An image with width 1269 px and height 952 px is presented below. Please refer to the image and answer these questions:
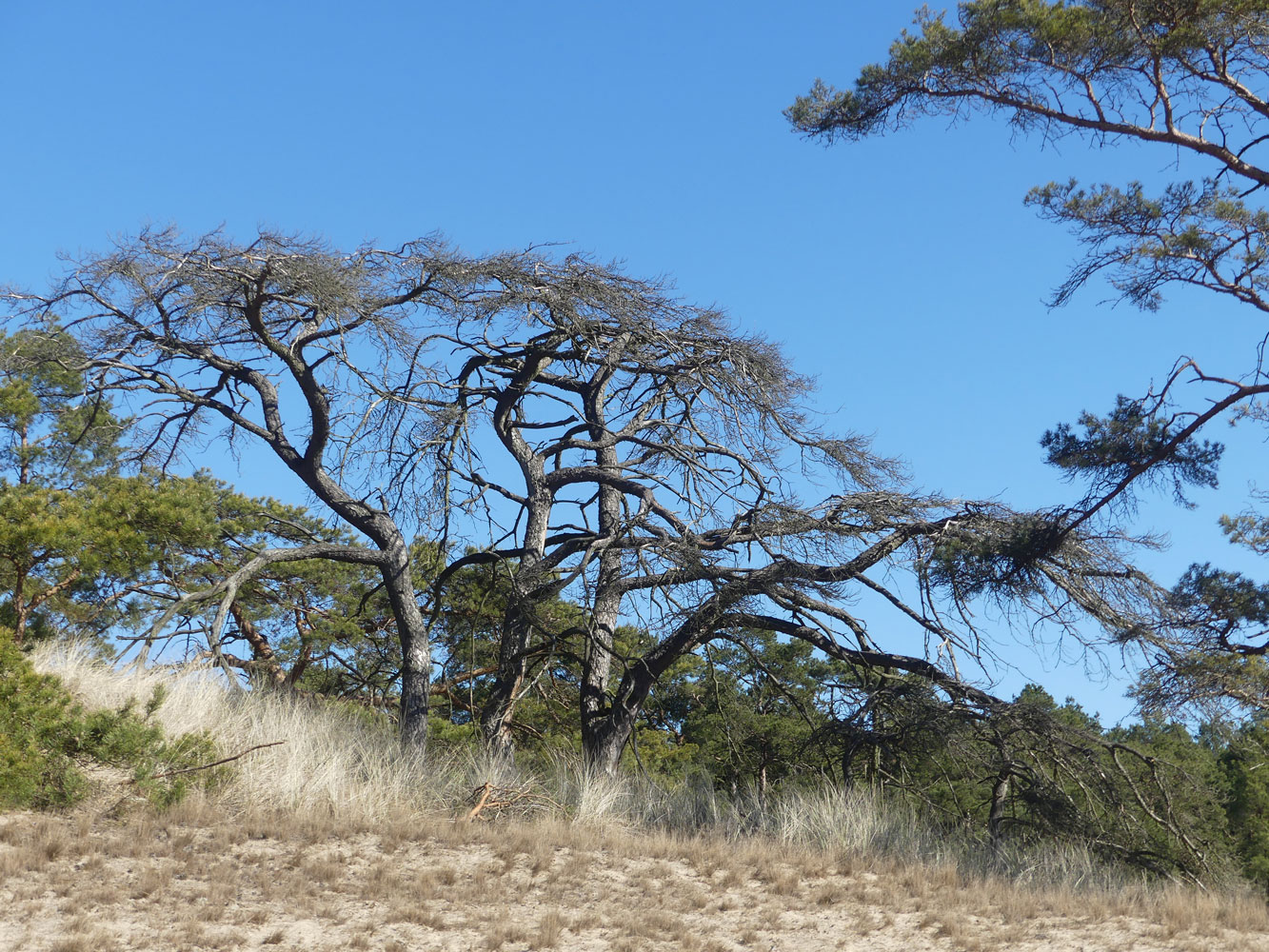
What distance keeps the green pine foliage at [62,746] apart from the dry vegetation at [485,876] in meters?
0.26

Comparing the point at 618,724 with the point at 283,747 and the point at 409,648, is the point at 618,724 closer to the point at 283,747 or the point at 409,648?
the point at 409,648

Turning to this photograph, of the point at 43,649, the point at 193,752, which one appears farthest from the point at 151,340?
the point at 193,752

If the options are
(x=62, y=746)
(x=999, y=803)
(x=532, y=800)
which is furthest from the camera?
(x=999, y=803)

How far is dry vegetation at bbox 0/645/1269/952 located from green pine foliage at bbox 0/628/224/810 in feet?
0.84

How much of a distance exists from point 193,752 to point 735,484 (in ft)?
22.1

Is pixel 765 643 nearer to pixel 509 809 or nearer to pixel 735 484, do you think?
pixel 735 484

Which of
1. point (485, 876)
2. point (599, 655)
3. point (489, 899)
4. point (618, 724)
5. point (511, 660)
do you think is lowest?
point (489, 899)

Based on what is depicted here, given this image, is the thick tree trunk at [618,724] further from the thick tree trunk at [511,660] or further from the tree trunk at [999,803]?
the tree trunk at [999,803]

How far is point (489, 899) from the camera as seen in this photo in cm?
851

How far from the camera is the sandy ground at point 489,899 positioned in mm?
7629

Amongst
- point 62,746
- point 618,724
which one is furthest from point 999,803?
point 62,746

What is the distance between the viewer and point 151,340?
523 inches

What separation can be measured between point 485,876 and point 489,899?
51cm

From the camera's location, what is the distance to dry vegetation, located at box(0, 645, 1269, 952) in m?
7.77
